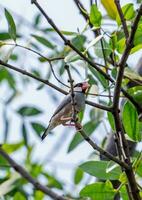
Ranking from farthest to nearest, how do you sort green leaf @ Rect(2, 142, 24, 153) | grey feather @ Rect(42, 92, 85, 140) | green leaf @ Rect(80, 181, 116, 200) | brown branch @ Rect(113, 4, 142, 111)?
green leaf @ Rect(2, 142, 24, 153), grey feather @ Rect(42, 92, 85, 140), green leaf @ Rect(80, 181, 116, 200), brown branch @ Rect(113, 4, 142, 111)

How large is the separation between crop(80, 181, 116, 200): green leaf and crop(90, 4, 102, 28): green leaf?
0.35 m

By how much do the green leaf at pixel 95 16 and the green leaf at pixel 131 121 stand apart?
0.67 feet

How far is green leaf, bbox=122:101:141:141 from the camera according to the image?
1341 mm

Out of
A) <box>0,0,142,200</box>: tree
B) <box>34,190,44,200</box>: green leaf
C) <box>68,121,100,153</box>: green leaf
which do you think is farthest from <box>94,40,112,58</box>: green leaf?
<box>34,190,44,200</box>: green leaf

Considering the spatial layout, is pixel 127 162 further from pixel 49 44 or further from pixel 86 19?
pixel 49 44

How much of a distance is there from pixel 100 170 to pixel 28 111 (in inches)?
42.5

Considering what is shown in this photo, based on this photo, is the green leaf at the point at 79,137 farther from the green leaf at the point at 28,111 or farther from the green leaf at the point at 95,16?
the green leaf at the point at 95,16

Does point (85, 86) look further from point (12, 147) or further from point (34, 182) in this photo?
point (12, 147)

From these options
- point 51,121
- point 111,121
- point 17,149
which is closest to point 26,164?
point 17,149

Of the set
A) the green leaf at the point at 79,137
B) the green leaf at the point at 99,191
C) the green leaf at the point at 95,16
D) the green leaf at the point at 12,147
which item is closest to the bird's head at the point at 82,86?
the green leaf at the point at 95,16

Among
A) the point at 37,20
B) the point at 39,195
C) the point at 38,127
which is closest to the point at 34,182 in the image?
the point at 39,195

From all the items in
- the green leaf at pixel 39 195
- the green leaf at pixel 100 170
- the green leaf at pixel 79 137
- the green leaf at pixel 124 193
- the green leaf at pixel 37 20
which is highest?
the green leaf at pixel 37 20

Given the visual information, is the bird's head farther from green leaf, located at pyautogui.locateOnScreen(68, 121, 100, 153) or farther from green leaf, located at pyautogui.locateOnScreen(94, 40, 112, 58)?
green leaf, located at pyautogui.locateOnScreen(68, 121, 100, 153)

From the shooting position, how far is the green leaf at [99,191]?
134 centimetres
